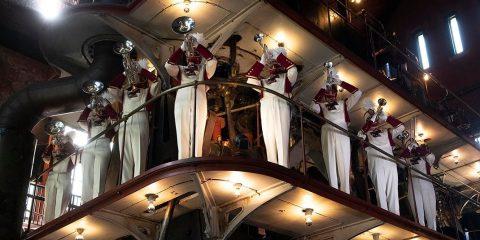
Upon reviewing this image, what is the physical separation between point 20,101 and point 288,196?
632 centimetres

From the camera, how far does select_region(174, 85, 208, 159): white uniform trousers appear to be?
28.1 feet

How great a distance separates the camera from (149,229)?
374 inches

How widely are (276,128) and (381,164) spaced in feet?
9.91

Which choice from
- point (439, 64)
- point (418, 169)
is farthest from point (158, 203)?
point (439, 64)

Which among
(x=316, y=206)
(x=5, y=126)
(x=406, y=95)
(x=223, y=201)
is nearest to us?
(x=223, y=201)

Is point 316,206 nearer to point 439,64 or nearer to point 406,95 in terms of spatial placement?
point 406,95

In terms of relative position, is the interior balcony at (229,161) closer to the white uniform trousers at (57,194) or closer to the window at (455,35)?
the white uniform trousers at (57,194)

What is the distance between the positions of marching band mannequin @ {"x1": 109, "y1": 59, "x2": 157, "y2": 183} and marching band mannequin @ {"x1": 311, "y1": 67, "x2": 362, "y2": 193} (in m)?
2.94

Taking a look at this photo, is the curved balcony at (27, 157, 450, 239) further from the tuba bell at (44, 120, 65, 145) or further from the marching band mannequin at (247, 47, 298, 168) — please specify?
the tuba bell at (44, 120, 65, 145)

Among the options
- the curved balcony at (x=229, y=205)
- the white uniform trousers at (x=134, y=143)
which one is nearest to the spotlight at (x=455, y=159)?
the curved balcony at (x=229, y=205)

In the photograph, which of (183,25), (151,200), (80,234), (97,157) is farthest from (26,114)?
(151,200)

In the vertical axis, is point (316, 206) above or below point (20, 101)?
below

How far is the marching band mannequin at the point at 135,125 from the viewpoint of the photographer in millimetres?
9477

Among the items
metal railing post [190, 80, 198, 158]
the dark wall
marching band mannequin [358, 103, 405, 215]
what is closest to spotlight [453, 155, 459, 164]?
the dark wall
